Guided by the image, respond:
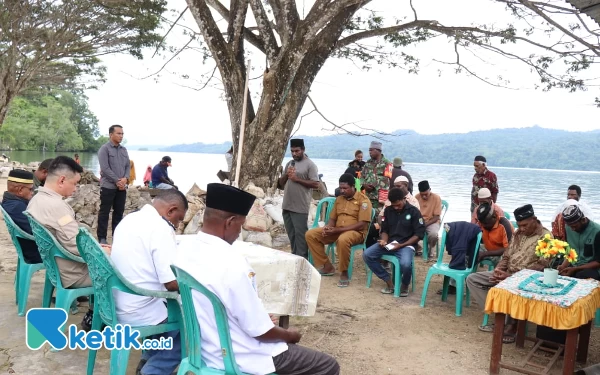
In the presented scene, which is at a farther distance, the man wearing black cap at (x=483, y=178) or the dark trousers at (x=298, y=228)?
the man wearing black cap at (x=483, y=178)

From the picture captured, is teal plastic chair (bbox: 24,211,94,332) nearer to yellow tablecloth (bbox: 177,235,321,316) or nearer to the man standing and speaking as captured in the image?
yellow tablecloth (bbox: 177,235,321,316)

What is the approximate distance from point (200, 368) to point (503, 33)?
29.1 feet

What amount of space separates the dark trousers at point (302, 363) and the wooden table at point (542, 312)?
5.92ft

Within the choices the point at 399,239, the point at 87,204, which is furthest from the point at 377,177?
the point at 87,204

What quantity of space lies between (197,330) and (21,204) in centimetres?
309

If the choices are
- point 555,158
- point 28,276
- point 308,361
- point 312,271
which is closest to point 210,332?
point 308,361

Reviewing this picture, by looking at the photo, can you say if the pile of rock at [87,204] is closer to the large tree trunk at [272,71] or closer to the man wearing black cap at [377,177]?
the large tree trunk at [272,71]

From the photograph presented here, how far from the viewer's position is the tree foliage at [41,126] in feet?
189

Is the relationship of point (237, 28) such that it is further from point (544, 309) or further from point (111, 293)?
point (544, 309)

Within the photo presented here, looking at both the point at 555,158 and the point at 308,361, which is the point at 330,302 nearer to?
the point at 308,361

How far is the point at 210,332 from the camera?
2.49 m

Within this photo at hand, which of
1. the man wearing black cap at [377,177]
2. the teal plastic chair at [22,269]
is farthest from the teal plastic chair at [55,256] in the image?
the man wearing black cap at [377,177]

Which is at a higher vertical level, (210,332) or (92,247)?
(92,247)

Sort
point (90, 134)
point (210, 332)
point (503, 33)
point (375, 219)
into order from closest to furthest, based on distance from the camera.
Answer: point (210, 332), point (375, 219), point (503, 33), point (90, 134)
